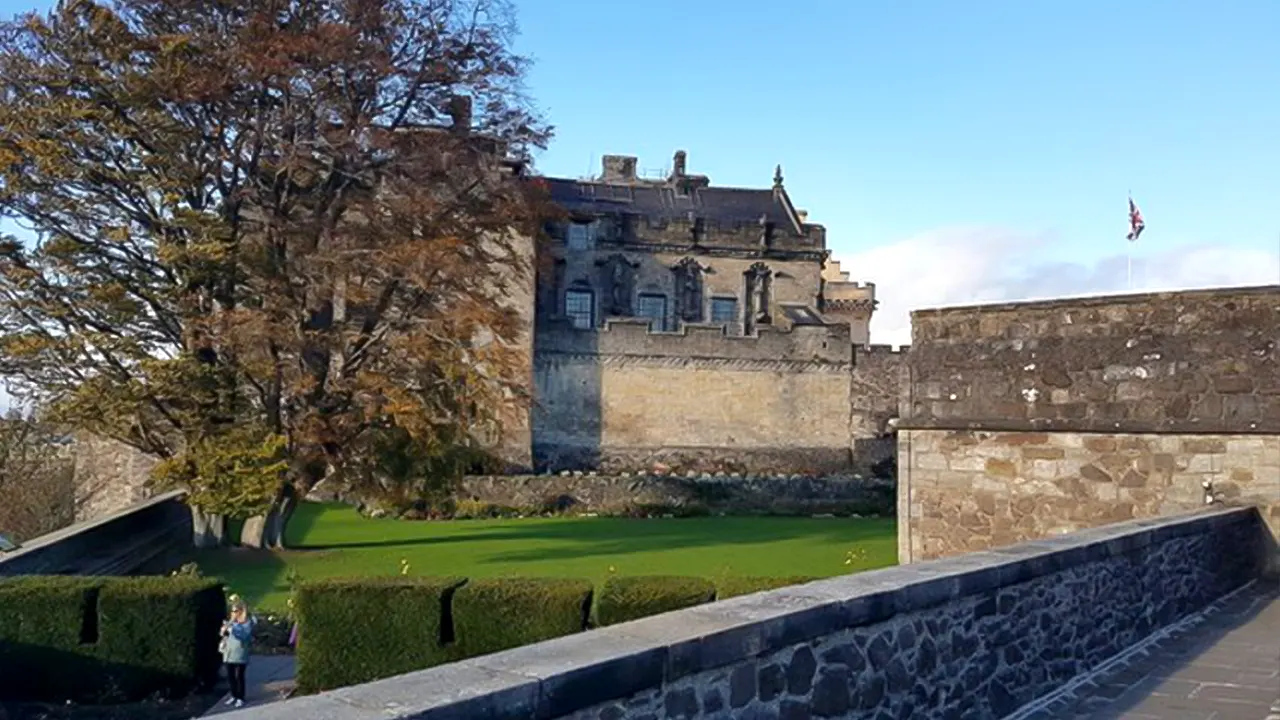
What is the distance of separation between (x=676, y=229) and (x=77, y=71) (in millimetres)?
28964

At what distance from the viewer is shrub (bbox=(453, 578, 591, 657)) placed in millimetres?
12125

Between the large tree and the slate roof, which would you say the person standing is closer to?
the large tree

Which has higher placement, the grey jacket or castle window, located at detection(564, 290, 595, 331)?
castle window, located at detection(564, 290, 595, 331)

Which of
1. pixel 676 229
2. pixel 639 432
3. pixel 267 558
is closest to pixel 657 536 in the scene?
pixel 267 558

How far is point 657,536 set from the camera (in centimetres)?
2550

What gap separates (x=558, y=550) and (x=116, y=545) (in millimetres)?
8157

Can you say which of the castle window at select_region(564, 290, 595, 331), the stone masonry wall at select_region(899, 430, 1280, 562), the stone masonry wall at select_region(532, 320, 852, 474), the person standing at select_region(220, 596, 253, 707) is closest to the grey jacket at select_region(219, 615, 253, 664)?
the person standing at select_region(220, 596, 253, 707)

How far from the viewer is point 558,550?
900 inches

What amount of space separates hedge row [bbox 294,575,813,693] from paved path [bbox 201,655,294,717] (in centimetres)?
38

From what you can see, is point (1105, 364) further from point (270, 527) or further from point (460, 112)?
point (270, 527)

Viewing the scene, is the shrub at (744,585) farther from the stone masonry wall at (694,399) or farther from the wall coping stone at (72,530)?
the stone masonry wall at (694,399)

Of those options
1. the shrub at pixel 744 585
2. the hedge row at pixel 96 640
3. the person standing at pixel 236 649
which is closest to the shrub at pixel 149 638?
the hedge row at pixel 96 640

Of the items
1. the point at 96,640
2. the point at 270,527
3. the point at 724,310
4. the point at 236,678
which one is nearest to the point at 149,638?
the point at 96,640

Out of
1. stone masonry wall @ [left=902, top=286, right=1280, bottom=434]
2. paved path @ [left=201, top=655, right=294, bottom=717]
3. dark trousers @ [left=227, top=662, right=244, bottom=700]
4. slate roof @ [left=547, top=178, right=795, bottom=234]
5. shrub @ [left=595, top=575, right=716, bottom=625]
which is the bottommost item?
paved path @ [left=201, top=655, right=294, bottom=717]
